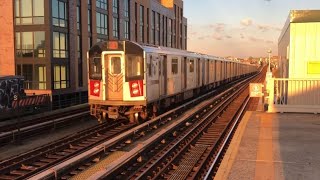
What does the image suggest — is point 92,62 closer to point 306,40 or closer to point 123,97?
point 123,97

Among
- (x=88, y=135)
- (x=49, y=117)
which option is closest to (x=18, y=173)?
(x=88, y=135)

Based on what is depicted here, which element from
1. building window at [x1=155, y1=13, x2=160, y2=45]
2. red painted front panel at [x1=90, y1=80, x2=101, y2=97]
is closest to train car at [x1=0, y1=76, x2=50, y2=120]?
red painted front panel at [x1=90, y1=80, x2=101, y2=97]

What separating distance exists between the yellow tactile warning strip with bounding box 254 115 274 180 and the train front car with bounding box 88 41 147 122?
467 centimetres

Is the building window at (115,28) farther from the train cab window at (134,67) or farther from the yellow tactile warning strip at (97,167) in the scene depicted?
the yellow tactile warning strip at (97,167)

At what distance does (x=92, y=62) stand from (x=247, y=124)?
6.34 meters

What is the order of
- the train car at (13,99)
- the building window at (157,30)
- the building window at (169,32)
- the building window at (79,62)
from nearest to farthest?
the train car at (13,99) → the building window at (79,62) → the building window at (157,30) → the building window at (169,32)

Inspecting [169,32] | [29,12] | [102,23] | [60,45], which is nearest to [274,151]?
[60,45]

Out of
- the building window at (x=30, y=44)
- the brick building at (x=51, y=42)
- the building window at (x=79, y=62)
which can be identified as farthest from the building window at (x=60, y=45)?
the building window at (x=79, y=62)

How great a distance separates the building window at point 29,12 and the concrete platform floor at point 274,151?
66.0 feet

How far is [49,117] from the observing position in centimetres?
1852

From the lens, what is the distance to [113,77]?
602 inches

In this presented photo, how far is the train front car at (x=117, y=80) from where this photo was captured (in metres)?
15.1

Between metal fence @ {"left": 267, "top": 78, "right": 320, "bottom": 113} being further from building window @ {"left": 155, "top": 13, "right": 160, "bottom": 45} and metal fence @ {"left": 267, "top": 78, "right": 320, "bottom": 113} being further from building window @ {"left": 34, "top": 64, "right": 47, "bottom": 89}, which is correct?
building window @ {"left": 155, "top": 13, "right": 160, "bottom": 45}

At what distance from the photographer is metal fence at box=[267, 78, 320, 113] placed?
16.5 metres
